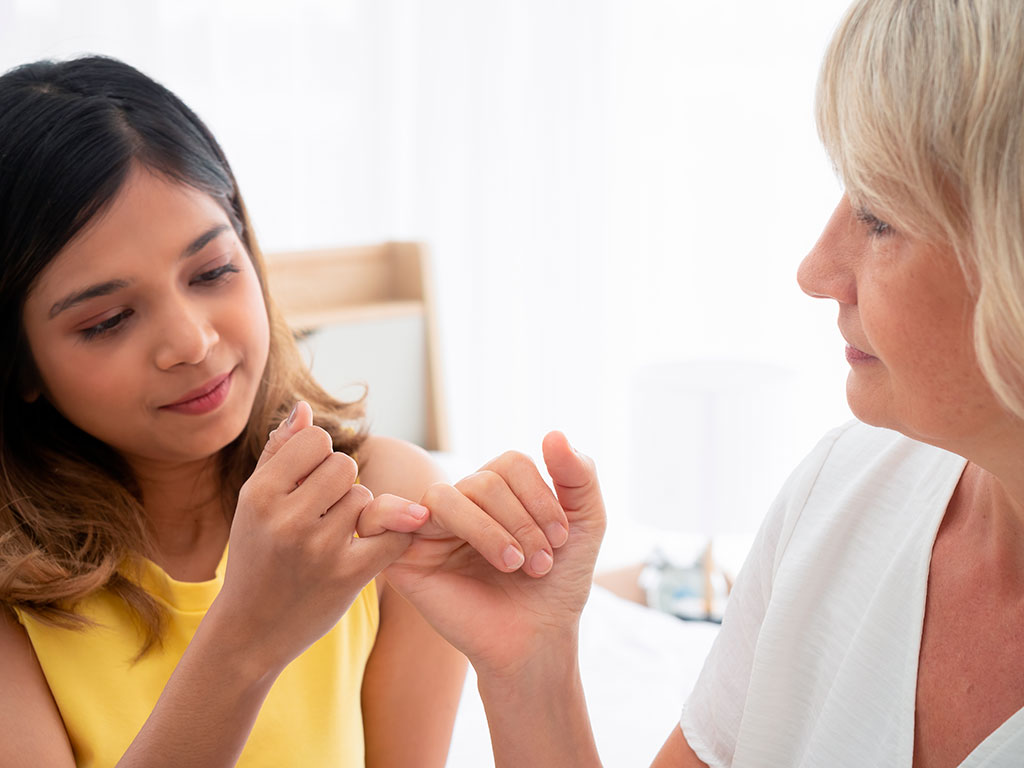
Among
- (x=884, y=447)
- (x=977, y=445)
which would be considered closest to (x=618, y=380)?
(x=884, y=447)

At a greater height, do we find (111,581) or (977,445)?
(977,445)

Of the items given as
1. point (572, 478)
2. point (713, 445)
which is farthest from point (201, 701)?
point (713, 445)

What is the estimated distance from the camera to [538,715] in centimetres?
100

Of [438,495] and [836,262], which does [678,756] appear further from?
[836,262]

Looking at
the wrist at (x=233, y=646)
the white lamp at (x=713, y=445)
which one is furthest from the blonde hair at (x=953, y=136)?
the white lamp at (x=713, y=445)

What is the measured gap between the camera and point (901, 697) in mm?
906

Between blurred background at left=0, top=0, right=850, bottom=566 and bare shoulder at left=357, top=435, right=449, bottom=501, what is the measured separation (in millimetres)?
1119

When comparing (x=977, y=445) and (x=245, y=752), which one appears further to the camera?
(x=245, y=752)

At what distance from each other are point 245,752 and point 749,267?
214 cm

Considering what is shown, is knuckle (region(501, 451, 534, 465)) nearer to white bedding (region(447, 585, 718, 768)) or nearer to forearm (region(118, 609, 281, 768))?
forearm (region(118, 609, 281, 768))

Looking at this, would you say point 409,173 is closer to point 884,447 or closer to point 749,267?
point 749,267

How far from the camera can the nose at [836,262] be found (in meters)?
0.86

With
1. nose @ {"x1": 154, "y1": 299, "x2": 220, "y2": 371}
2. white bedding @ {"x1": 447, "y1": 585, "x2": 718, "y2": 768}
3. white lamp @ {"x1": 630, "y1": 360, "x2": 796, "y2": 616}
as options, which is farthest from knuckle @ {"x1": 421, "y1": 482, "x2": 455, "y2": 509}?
white lamp @ {"x1": 630, "y1": 360, "x2": 796, "y2": 616}

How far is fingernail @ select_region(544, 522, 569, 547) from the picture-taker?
0.96m
